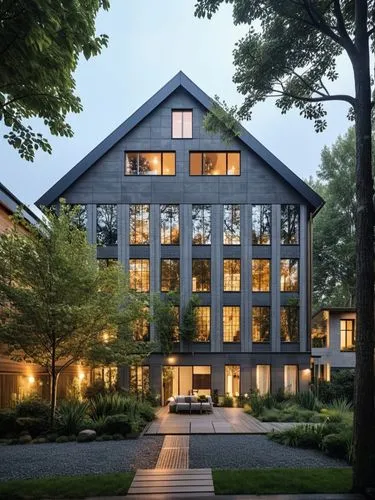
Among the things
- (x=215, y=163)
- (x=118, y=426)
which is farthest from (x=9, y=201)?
(x=215, y=163)

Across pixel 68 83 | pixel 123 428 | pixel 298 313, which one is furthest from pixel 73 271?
pixel 298 313

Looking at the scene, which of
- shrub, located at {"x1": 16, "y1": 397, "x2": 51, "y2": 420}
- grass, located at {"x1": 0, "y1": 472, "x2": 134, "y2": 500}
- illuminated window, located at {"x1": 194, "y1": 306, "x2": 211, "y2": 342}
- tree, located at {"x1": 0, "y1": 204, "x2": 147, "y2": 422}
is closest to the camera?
grass, located at {"x1": 0, "y1": 472, "x2": 134, "y2": 500}

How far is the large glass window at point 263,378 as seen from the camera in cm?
2759

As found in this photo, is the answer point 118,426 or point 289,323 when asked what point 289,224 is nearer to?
point 289,323

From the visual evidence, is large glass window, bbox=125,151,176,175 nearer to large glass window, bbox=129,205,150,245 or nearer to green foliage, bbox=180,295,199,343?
large glass window, bbox=129,205,150,245

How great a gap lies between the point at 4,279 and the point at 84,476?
349 inches

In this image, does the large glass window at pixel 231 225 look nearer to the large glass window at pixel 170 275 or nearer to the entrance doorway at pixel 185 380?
the large glass window at pixel 170 275

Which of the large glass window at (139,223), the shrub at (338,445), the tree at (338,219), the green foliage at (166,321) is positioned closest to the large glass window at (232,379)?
the green foliage at (166,321)

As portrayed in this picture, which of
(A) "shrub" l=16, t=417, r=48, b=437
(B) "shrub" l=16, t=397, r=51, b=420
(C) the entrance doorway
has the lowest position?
(C) the entrance doorway

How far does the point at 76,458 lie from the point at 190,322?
638 inches

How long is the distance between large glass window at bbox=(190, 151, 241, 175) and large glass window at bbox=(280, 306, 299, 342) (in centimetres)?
838

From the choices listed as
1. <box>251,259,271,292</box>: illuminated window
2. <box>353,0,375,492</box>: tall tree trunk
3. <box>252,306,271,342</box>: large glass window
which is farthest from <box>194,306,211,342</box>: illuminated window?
<box>353,0,375,492</box>: tall tree trunk

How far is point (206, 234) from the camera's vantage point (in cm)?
2827

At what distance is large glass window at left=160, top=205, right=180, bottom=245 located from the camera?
28.2 m
